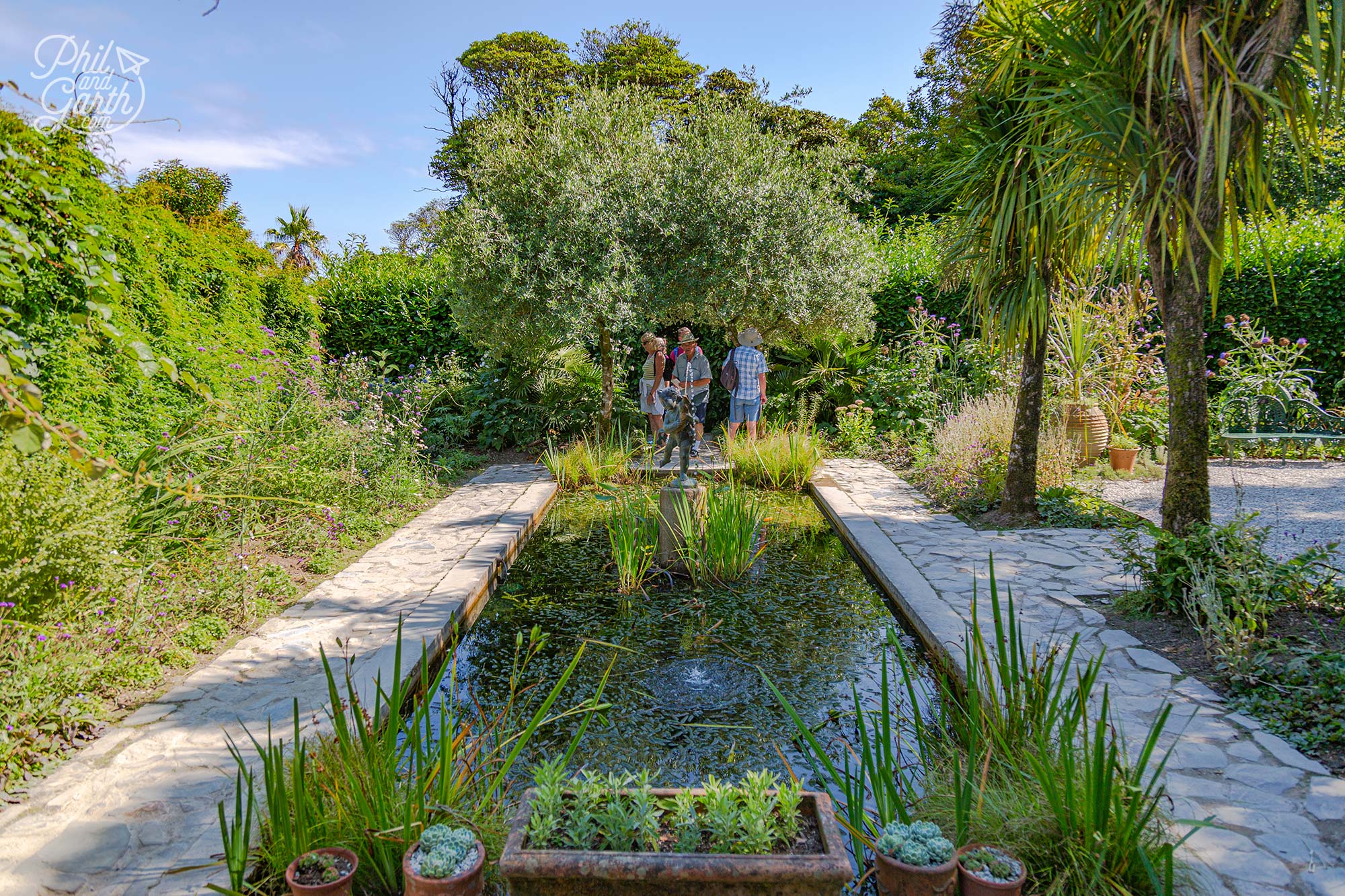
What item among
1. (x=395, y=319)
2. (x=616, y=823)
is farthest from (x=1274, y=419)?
(x=395, y=319)

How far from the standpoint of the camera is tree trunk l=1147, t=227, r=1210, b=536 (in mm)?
4293

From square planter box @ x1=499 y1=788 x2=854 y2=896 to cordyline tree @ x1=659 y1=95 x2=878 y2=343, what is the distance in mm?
8399

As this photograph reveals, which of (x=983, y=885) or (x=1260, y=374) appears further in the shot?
(x=1260, y=374)

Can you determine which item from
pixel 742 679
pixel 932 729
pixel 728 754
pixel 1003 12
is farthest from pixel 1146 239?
pixel 728 754

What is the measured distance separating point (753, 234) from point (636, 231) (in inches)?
60.4

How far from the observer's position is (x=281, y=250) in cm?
2731

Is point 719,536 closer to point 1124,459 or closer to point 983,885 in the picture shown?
point 983,885

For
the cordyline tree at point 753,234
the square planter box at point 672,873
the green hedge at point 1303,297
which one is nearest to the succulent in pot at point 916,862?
the square planter box at point 672,873

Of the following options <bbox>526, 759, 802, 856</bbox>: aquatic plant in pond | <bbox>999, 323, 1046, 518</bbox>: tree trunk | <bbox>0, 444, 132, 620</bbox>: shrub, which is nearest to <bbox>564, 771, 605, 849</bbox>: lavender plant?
<bbox>526, 759, 802, 856</bbox>: aquatic plant in pond

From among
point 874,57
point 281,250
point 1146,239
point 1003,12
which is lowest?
point 1146,239

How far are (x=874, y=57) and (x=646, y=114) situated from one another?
3553 millimetres

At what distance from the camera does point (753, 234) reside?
9.87 metres

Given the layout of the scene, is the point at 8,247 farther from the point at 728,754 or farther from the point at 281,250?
the point at 281,250

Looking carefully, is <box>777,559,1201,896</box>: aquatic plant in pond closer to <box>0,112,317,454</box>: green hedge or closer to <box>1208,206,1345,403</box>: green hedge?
<box>0,112,317,454</box>: green hedge
